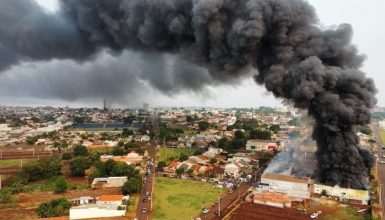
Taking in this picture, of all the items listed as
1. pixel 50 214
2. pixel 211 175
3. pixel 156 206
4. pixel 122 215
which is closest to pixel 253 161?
pixel 211 175

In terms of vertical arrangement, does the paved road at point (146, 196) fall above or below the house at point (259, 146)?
below

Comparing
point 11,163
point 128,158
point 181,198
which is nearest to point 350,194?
point 181,198

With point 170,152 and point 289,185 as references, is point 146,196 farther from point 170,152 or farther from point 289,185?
point 170,152

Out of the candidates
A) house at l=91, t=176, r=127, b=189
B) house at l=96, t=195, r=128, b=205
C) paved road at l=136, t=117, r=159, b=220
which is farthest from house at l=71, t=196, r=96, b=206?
house at l=91, t=176, r=127, b=189

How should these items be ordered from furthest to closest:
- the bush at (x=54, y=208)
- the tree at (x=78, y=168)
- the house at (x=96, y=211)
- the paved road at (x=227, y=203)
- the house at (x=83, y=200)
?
the tree at (x=78, y=168), the house at (x=83, y=200), the paved road at (x=227, y=203), the bush at (x=54, y=208), the house at (x=96, y=211)

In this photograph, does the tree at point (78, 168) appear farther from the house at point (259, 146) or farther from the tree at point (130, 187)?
the house at point (259, 146)

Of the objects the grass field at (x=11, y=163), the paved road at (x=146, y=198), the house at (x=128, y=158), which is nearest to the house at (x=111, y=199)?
the paved road at (x=146, y=198)

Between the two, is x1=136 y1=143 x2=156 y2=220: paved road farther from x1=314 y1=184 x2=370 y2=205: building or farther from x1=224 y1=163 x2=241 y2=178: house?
x1=314 y1=184 x2=370 y2=205: building

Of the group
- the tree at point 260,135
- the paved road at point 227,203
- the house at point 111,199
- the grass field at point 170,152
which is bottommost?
the paved road at point 227,203
